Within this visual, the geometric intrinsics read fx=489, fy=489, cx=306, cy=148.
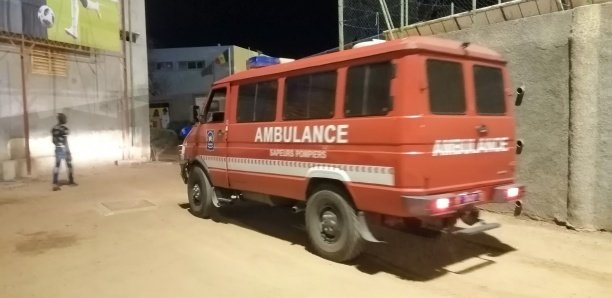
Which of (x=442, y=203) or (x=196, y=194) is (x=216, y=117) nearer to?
(x=196, y=194)

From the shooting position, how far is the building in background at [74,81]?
516 inches

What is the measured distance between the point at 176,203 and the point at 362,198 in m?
5.47

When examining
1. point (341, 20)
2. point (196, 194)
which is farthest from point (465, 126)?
point (341, 20)

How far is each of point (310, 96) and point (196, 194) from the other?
3.36 metres

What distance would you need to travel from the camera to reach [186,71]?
142 ft

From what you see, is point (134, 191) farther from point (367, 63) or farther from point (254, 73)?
point (367, 63)

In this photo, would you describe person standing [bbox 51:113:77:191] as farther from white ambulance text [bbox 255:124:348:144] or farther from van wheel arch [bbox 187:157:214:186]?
white ambulance text [bbox 255:124:348:144]

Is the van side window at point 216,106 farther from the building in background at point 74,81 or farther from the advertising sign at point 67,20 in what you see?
the advertising sign at point 67,20

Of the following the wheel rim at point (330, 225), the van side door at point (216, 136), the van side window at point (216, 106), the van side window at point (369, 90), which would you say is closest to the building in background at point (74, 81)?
the van side door at point (216, 136)

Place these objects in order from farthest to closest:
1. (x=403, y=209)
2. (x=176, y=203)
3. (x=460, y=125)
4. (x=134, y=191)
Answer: (x=134, y=191), (x=176, y=203), (x=460, y=125), (x=403, y=209)

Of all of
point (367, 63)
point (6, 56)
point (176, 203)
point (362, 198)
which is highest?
point (6, 56)

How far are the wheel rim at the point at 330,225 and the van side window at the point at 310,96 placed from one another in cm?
112

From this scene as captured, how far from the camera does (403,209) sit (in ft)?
15.6

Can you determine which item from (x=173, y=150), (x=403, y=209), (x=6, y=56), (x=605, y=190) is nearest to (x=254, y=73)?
(x=403, y=209)
